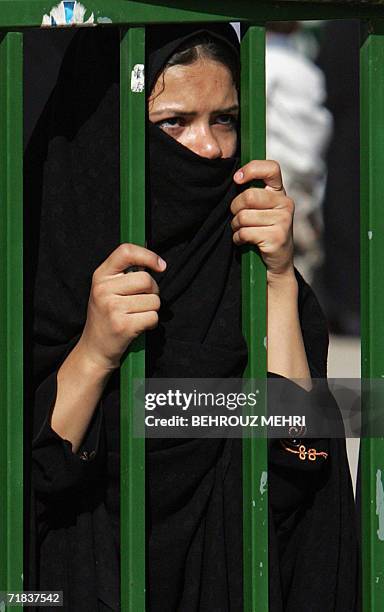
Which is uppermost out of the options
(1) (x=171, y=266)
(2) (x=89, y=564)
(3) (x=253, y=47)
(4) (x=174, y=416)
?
(3) (x=253, y=47)

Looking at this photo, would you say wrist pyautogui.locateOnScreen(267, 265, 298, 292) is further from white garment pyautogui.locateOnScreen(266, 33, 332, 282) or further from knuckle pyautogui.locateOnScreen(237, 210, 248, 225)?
white garment pyautogui.locateOnScreen(266, 33, 332, 282)

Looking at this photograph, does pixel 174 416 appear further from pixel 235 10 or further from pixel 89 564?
pixel 235 10

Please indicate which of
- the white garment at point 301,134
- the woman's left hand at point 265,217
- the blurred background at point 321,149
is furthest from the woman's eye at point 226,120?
the white garment at point 301,134

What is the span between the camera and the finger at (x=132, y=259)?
6.37 ft

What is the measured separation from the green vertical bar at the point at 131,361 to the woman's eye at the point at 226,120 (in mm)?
334

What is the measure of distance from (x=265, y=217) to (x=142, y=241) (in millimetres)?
193

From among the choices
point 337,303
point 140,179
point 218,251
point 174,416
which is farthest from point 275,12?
point 337,303

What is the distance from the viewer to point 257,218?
199 centimetres

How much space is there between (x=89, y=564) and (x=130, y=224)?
1.95 ft

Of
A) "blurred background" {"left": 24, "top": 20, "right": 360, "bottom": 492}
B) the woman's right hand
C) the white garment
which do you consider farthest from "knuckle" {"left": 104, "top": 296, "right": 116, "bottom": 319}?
the white garment

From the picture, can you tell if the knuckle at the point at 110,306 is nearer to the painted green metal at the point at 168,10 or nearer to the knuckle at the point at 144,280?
the knuckle at the point at 144,280

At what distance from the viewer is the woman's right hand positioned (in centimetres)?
195

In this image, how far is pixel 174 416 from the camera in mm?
2137

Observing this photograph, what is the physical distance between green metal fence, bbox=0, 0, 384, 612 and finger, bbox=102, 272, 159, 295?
0.20 ft
